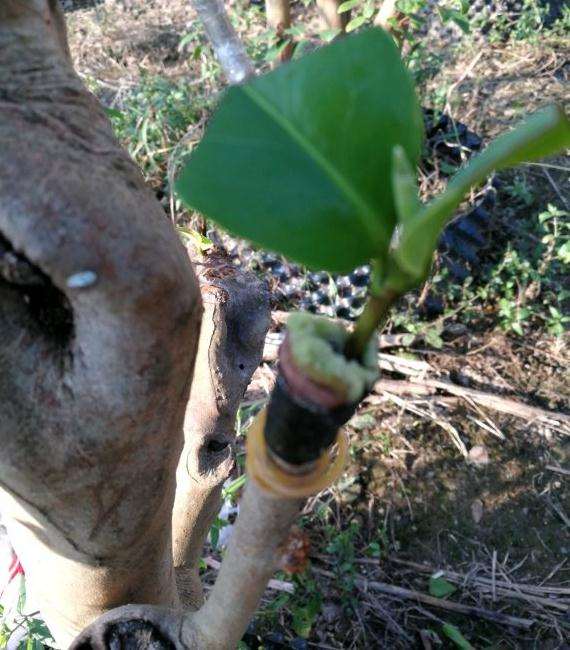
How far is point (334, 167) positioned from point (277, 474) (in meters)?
0.16

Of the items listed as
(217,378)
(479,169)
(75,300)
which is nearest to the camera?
(479,169)

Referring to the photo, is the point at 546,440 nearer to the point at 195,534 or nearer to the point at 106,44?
the point at 195,534

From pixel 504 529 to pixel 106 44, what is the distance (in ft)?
8.50

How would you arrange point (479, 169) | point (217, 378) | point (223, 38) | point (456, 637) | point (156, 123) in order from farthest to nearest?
1. point (156, 123)
2. point (456, 637)
3. point (223, 38)
4. point (217, 378)
5. point (479, 169)

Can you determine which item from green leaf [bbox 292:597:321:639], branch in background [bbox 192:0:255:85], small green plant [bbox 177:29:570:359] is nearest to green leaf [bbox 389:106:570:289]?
small green plant [bbox 177:29:570:359]

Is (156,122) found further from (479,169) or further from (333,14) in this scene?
(479,169)

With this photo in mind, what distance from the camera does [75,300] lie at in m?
0.36

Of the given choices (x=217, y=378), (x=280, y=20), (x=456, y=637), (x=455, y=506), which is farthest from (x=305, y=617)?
(x=280, y=20)

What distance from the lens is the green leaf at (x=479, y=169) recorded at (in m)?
0.24

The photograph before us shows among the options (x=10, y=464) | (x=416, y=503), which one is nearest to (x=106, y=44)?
(x=416, y=503)

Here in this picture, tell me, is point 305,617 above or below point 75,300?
below

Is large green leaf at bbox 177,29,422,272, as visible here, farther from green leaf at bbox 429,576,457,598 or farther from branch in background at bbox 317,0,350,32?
branch in background at bbox 317,0,350,32

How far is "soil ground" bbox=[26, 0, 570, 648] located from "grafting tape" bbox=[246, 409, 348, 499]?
999 mm

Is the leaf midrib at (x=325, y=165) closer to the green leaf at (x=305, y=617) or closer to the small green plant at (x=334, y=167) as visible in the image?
the small green plant at (x=334, y=167)
